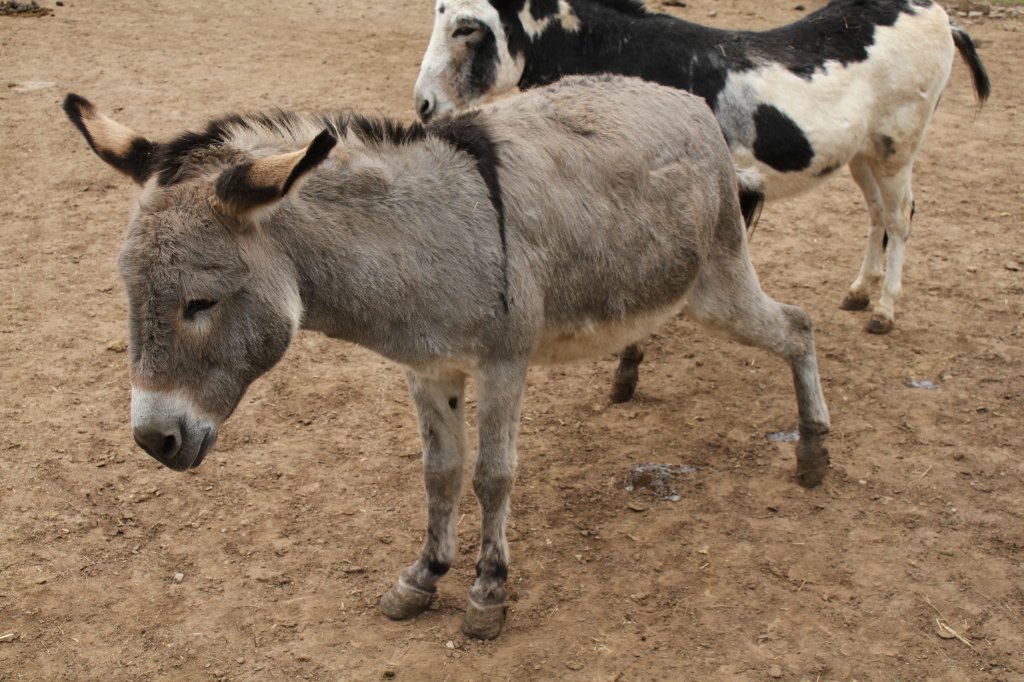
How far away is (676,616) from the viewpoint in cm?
368

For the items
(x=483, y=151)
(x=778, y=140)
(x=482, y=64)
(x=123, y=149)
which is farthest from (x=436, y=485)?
(x=778, y=140)

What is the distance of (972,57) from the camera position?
6.09 metres

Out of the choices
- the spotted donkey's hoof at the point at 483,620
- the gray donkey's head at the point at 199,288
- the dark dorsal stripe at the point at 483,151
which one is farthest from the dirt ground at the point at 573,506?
the dark dorsal stripe at the point at 483,151

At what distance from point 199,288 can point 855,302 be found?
4.51m

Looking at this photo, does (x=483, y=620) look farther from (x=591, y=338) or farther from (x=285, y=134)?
(x=285, y=134)

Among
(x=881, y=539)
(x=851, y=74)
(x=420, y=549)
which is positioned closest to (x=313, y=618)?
(x=420, y=549)

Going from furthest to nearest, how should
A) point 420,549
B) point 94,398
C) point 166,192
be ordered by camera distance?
point 94,398 < point 420,549 < point 166,192

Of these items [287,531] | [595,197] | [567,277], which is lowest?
[287,531]

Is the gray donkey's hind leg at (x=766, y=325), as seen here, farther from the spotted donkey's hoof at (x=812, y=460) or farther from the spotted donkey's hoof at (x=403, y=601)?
the spotted donkey's hoof at (x=403, y=601)

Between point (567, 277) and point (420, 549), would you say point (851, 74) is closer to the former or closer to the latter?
point (567, 277)

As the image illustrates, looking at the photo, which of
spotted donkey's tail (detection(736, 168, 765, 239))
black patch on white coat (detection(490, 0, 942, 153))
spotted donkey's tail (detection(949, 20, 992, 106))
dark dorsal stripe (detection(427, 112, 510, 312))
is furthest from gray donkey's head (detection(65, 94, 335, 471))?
spotted donkey's tail (detection(949, 20, 992, 106))

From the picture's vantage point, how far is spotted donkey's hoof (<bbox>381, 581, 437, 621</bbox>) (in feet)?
12.1

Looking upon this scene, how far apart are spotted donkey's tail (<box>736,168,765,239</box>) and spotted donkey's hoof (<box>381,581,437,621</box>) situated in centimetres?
216

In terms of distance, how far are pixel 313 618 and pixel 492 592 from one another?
721mm
